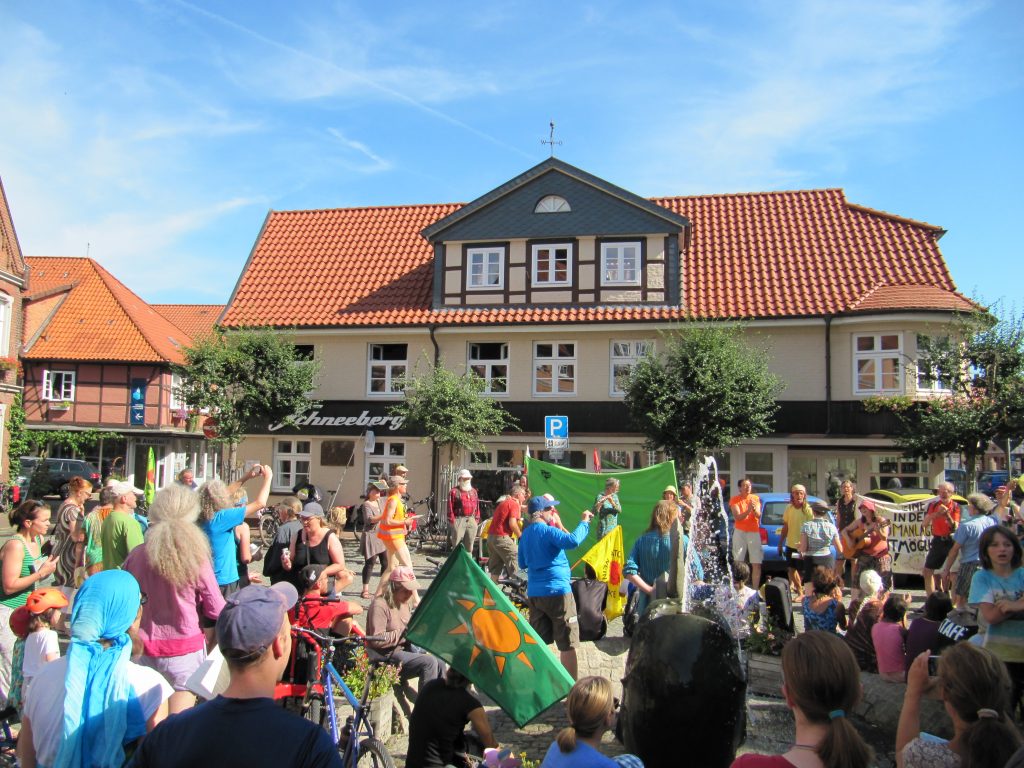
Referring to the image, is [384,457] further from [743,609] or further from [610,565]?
[743,609]

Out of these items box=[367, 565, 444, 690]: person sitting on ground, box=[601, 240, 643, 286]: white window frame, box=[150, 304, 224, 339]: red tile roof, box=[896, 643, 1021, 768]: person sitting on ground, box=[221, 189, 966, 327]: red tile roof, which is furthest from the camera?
box=[150, 304, 224, 339]: red tile roof

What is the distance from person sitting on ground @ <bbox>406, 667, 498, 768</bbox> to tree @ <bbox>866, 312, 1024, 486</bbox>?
17177 mm

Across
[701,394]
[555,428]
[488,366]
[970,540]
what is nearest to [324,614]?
[970,540]

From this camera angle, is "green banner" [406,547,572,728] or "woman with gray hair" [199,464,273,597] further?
"woman with gray hair" [199,464,273,597]

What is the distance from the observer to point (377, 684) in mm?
6387

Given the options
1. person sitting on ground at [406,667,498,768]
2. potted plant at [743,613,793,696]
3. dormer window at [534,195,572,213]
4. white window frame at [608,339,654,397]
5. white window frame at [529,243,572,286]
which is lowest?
potted plant at [743,613,793,696]

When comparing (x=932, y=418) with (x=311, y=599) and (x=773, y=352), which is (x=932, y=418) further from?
(x=311, y=599)

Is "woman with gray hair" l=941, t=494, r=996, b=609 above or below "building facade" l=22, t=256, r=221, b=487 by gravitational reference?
below

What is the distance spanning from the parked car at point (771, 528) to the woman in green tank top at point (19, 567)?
1034cm

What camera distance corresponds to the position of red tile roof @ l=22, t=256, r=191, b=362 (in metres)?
39.7

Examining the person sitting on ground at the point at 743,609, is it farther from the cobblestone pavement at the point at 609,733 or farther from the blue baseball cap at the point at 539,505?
the blue baseball cap at the point at 539,505

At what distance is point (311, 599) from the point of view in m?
6.24

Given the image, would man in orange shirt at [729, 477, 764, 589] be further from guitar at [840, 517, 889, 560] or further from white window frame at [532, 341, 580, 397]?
white window frame at [532, 341, 580, 397]

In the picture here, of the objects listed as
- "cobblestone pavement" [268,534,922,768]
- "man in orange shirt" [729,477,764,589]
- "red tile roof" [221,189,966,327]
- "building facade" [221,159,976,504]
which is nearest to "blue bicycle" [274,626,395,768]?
"cobblestone pavement" [268,534,922,768]
